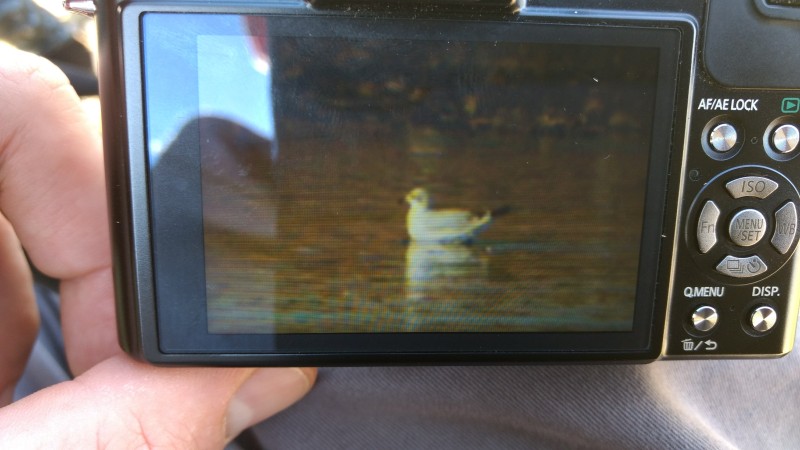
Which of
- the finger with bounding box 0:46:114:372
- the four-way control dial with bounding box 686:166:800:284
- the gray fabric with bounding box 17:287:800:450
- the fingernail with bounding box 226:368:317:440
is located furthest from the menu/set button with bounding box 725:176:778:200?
the finger with bounding box 0:46:114:372

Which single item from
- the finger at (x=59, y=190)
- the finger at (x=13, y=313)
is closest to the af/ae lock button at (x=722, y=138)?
the finger at (x=59, y=190)

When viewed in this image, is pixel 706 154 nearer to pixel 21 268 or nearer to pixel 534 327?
pixel 534 327

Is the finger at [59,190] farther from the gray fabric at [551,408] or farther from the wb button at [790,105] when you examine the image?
the wb button at [790,105]

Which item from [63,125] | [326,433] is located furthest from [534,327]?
[63,125]

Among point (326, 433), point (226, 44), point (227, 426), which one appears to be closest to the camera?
point (226, 44)

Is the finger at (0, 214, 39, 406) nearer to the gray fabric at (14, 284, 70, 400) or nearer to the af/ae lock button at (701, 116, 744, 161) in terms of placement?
the gray fabric at (14, 284, 70, 400)

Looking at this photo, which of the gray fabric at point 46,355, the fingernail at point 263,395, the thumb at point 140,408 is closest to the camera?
the thumb at point 140,408
